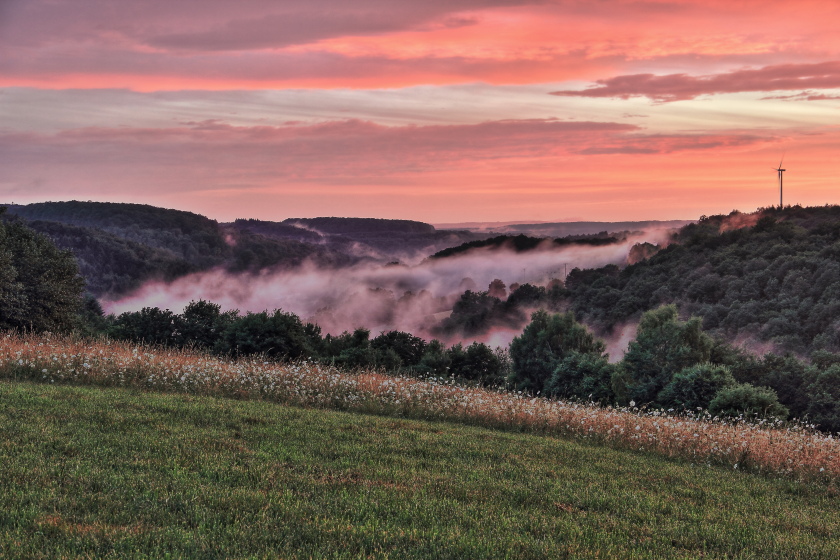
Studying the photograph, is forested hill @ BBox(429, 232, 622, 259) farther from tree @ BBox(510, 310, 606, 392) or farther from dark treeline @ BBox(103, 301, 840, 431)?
dark treeline @ BBox(103, 301, 840, 431)

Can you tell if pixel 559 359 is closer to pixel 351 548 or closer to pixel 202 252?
pixel 351 548

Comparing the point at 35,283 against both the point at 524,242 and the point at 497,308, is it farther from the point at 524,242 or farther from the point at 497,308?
the point at 524,242

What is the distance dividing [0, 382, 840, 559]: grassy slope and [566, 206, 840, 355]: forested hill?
54.6 m

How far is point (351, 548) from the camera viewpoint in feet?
Result: 19.9

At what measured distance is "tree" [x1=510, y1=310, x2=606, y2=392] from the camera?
40.3 m

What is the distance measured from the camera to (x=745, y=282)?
248ft

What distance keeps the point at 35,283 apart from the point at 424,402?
24034mm

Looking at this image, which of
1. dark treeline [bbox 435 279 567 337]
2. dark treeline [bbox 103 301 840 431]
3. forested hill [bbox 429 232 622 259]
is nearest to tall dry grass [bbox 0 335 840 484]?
dark treeline [bbox 103 301 840 431]

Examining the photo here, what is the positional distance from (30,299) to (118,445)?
85.0 feet

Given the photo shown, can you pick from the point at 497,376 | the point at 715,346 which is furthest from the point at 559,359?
the point at 715,346

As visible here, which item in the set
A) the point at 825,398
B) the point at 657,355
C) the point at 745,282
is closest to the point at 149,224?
the point at 745,282

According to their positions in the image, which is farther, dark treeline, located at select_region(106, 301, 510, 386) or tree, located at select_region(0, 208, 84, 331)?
tree, located at select_region(0, 208, 84, 331)

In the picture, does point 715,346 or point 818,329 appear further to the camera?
point 818,329

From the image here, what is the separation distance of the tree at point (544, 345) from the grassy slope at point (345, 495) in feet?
93.3
